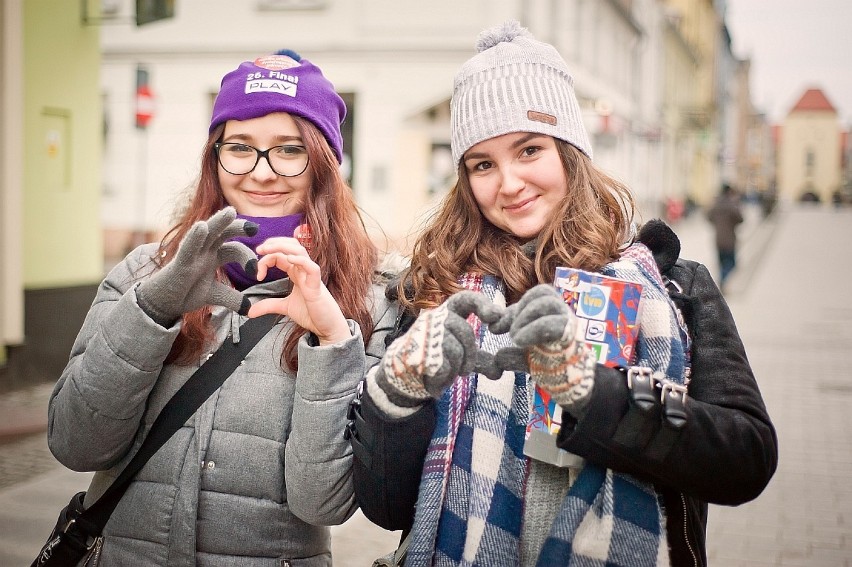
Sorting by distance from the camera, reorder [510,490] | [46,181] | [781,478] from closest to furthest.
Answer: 1. [510,490]
2. [781,478]
3. [46,181]

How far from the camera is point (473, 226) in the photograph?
211 centimetres

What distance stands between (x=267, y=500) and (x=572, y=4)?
19.6 meters

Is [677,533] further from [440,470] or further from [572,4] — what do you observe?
[572,4]

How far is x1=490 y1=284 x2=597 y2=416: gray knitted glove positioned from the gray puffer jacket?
0.54m

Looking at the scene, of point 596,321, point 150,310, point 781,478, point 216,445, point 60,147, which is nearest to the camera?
point 596,321

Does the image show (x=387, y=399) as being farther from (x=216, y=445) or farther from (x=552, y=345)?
(x=216, y=445)

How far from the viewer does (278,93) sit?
7.20ft

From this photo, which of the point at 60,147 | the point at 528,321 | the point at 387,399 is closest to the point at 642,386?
the point at 528,321

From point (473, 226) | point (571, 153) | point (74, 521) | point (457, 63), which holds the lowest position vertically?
point (74, 521)

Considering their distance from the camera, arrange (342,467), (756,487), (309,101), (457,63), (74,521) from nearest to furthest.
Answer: (756,487) → (342,467) → (74,521) → (309,101) → (457,63)

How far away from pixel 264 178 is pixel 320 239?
0.68ft

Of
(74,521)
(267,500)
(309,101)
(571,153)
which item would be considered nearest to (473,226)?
(571,153)

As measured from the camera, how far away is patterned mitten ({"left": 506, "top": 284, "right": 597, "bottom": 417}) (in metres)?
1.44

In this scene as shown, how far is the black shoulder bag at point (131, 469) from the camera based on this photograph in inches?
79.7
